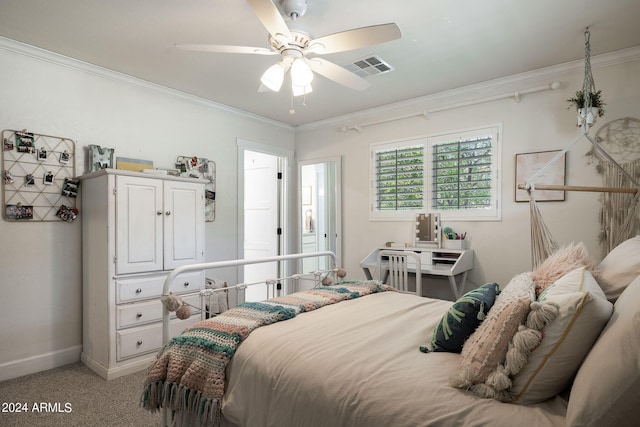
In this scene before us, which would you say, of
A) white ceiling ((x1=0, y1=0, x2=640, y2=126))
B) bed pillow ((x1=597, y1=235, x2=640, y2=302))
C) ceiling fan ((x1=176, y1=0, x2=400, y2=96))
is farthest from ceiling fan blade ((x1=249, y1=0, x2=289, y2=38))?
bed pillow ((x1=597, y1=235, x2=640, y2=302))

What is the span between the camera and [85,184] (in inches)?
118

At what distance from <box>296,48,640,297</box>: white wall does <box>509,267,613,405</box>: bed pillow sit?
2.45m

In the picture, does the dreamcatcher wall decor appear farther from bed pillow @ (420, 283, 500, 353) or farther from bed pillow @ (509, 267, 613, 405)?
bed pillow @ (509, 267, 613, 405)

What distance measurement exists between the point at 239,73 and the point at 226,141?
43.3 inches

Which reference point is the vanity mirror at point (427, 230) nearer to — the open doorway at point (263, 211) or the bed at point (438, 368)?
the open doorway at point (263, 211)

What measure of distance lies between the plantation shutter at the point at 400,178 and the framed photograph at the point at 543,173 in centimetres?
96

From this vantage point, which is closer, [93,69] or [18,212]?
[18,212]

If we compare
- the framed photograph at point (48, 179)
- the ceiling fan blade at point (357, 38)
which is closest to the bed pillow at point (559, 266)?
the ceiling fan blade at point (357, 38)

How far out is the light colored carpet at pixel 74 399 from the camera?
83.1 inches

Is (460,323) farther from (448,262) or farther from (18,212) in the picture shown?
(18,212)

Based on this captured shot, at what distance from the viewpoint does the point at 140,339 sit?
2850mm

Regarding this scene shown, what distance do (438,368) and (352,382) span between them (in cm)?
30

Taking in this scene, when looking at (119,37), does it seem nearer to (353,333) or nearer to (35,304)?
(35,304)

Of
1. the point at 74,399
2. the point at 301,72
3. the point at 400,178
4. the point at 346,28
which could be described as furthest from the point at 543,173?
the point at 74,399
